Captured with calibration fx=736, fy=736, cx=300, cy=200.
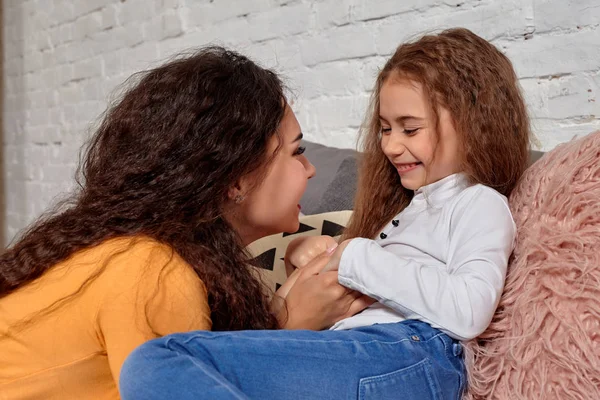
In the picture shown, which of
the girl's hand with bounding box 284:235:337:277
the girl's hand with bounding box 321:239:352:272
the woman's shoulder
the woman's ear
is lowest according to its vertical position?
the girl's hand with bounding box 284:235:337:277

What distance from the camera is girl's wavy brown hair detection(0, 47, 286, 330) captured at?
3.65 ft

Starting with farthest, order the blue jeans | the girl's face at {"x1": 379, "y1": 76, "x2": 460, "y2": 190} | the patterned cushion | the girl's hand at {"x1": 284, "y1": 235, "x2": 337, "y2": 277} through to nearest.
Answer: the patterned cushion < the girl's hand at {"x1": 284, "y1": 235, "x2": 337, "y2": 277} < the girl's face at {"x1": 379, "y1": 76, "x2": 460, "y2": 190} < the blue jeans

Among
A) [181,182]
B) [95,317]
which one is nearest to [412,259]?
[181,182]

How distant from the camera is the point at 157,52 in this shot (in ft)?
8.57

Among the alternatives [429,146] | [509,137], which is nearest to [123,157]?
[429,146]

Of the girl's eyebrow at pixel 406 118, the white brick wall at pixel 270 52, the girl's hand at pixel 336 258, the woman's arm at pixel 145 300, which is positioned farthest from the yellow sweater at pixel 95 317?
the white brick wall at pixel 270 52

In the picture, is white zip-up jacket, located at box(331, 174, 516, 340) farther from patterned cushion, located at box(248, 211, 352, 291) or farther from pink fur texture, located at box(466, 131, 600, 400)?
patterned cushion, located at box(248, 211, 352, 291)

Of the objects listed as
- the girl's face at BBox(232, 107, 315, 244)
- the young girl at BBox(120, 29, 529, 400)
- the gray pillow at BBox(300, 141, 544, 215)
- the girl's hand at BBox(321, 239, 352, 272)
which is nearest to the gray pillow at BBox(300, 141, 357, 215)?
the gray pillow at BBox(300, 141, 544, 215)

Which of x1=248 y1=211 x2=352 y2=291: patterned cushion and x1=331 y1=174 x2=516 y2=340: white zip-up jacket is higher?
x1=331 y1=174 x2=516 y2=340: white zip-up jacket

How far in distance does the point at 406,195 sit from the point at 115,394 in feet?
2.14

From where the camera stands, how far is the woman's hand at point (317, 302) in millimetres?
1183

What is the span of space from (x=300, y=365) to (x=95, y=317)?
0.30 metres

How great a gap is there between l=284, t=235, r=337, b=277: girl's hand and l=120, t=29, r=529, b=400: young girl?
8 centimetres

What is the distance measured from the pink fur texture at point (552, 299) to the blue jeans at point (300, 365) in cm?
7
